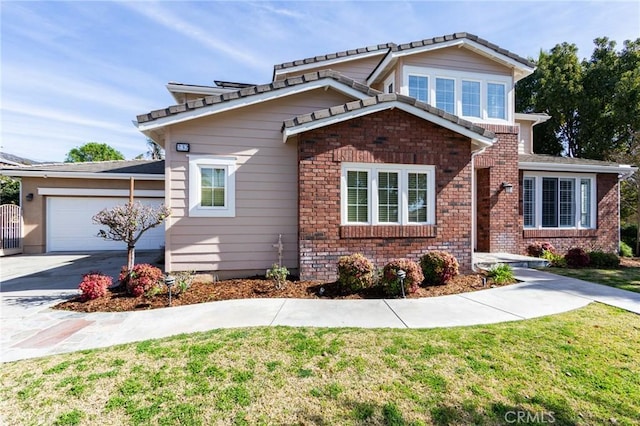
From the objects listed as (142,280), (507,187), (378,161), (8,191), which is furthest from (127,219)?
(8,191)

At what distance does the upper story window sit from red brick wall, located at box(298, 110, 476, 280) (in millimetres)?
3198

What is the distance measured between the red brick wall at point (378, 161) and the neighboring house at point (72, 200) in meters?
9.42

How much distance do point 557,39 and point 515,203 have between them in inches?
797

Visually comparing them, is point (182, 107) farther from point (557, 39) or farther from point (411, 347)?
point (557, 39)

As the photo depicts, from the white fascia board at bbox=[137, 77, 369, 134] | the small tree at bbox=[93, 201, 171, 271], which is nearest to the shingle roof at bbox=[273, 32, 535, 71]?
the white fascia board at bbox=[137, 77, 369, 134]

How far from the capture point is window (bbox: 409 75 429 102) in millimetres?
10008

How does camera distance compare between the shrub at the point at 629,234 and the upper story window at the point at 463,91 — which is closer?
the upper story window at the point at 463,91

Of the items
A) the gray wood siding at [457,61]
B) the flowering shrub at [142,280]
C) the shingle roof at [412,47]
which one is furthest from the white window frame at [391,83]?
the flowering shrub at [142,280]

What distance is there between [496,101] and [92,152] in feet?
140

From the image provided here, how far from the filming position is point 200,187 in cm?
717

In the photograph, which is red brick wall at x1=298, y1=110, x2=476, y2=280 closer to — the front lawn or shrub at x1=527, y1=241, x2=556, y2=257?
the front lawn

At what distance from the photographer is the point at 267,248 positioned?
7.51 m

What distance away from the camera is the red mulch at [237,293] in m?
5.59

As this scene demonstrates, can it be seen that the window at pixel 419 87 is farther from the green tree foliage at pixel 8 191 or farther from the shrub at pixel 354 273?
the green tree foliage at pixel 8 191
